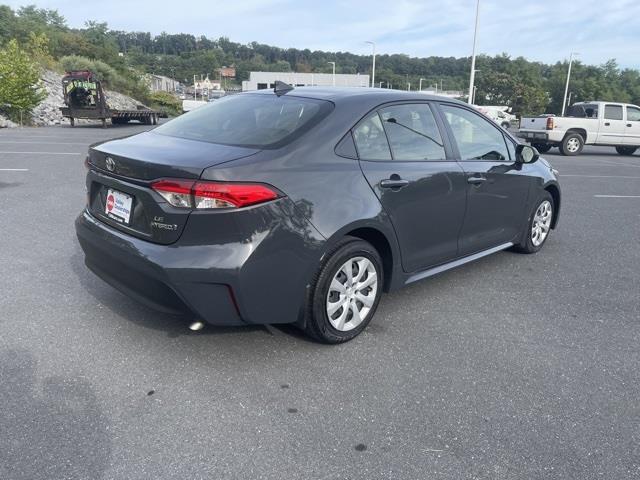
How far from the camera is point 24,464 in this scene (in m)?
2.29

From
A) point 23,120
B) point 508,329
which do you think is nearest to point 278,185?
point 508,329

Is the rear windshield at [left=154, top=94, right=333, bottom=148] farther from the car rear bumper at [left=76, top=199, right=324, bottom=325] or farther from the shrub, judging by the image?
the shrub

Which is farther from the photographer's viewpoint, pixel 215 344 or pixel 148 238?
pixel 215 344

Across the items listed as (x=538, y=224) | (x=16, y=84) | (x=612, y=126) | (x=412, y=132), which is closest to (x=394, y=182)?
(x=412, y=132)

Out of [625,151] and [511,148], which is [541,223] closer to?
[511,148]

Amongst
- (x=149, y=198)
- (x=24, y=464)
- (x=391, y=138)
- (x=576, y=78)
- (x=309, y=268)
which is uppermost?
(x=576, y=78)

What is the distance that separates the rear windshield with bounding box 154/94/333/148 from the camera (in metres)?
3.29

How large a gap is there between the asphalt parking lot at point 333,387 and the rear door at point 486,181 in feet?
1.55

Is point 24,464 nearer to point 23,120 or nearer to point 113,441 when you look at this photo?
point 113,441

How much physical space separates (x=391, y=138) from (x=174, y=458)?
2440 millimetres

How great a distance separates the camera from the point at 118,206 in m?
3.23

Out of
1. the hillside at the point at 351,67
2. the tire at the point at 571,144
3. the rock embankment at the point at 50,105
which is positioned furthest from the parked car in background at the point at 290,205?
the hillside at the point at 351,67

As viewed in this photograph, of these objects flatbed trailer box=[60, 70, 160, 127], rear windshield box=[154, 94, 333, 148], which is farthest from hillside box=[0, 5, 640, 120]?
rear windshield box=[154, 94, 333, 148]

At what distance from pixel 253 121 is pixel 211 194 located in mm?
979
